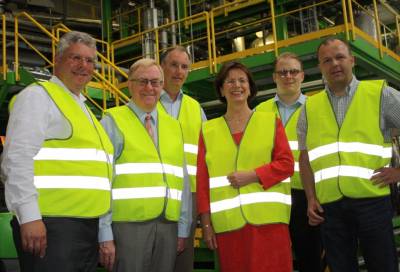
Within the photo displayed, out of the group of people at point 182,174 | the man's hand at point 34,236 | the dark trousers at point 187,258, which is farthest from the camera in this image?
the dark trousers at point 187,258

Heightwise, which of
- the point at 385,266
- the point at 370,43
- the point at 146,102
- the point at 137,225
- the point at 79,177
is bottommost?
the point at 385,266

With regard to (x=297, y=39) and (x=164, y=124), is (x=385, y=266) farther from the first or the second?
(x=297, y=39)

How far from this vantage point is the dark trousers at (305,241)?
3.59 metres

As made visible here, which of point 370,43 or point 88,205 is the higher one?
point 370,43

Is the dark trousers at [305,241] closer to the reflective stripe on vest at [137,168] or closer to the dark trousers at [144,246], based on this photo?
the dark trousers at [144,246]

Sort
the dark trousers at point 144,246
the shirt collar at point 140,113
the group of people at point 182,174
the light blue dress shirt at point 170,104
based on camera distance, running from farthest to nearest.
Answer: the light blue dress shirt at point 170,104
the shirt collar at point 140,113
the dark trousers at point 144,246
the group of people at point 182,174

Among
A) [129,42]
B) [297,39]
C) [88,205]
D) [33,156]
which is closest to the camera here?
[33,156]

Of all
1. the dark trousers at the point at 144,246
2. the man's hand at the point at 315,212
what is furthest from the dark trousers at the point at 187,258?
the man's hand at the point at 315,212

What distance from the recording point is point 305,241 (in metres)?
3.62

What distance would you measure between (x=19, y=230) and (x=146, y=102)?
125cm

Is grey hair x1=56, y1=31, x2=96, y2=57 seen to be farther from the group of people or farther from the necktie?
the necktie

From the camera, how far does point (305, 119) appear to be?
133 inches

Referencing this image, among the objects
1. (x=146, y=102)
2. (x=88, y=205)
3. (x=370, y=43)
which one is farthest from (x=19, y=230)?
(x=370, y=43)

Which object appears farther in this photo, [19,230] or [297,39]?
[297,39]
